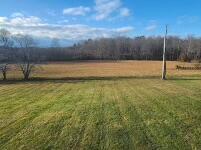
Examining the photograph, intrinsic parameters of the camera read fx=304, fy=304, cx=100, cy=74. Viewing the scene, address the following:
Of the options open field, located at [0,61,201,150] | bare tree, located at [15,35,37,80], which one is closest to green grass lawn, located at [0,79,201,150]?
open field, located at [0,61,201,150]

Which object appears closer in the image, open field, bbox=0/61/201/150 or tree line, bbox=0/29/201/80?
open field, bbox=0/61/201/150

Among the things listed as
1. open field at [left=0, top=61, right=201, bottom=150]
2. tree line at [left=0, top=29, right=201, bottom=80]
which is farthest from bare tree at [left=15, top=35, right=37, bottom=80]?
open field at [left=0, top=61, right=201, bottom=150]

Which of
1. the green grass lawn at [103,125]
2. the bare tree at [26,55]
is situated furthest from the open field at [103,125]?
the bare tree at [26,55]

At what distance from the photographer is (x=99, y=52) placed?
→ 536ft

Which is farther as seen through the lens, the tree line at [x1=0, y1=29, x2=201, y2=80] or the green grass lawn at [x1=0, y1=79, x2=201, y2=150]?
the tree line at [x1=0, y1=29, x2=201, y2=80]

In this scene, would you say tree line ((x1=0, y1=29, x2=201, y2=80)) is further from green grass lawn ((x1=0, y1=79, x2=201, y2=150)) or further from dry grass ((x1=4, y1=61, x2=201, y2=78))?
green grass lawn ((x1=0, y1=79, x2=201, y2=150))

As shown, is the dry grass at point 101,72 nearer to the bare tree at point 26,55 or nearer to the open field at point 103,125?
the bare tree at point 26,55

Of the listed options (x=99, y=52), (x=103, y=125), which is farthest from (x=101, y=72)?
(x=99, y=52)

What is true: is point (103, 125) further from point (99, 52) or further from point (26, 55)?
point (99, 52)

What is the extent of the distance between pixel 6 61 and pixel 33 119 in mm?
38863

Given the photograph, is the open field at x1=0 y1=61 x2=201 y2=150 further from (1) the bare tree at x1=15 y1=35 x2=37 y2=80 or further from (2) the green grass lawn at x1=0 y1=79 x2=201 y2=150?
(1) the bare tree at x1=15 y1=35 x2=37 y2=80

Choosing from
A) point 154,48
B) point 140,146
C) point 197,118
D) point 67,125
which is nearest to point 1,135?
point 67,125

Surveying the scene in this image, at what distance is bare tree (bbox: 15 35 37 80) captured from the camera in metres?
49.8

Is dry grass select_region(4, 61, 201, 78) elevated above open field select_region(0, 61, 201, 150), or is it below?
below
